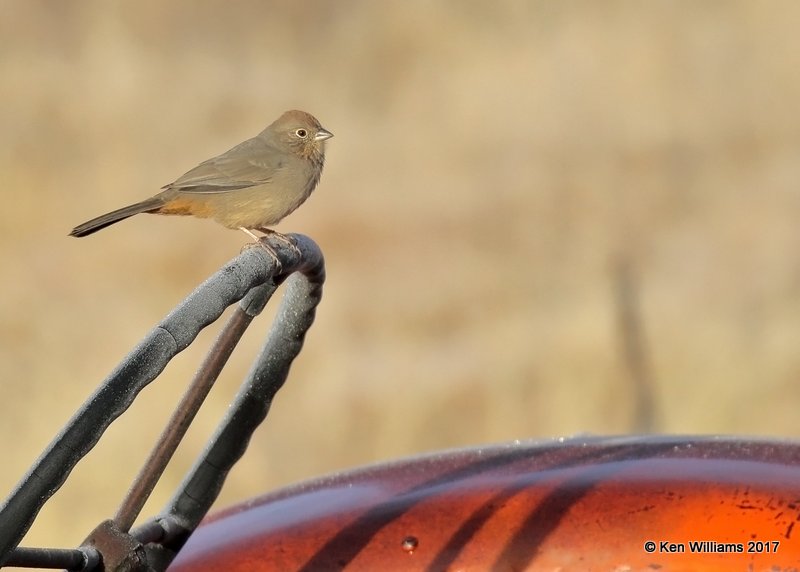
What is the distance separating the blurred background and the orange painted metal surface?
4522 mm

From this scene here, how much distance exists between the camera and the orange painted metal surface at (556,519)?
2.70 m

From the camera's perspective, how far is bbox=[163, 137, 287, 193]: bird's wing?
4.27m

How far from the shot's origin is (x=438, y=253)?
26.6 feet

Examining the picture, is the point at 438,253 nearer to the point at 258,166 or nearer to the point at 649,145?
the point at 649,145

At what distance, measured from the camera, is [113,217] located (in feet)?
12.2

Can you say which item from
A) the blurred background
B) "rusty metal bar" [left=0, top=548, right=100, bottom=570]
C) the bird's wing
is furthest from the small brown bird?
the blurred background

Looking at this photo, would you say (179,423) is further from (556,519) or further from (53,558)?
(556,519)

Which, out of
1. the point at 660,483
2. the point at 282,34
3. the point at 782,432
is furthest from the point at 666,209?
the point at 660,483

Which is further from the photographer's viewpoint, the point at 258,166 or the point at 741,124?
the point at 741,124

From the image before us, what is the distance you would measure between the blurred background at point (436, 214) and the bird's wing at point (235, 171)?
3.27 m

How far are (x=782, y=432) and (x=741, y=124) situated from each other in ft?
6.49

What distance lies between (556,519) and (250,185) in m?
1.92

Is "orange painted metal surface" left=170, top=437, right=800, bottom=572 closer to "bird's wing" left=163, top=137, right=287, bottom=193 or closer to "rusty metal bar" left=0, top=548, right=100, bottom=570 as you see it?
"rusty metal bar" left=0, top=548, right=100, bottom=570

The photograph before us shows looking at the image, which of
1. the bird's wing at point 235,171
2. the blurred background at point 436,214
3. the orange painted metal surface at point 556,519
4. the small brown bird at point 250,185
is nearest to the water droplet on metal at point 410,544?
the orange painted metal surface at point 556,519
